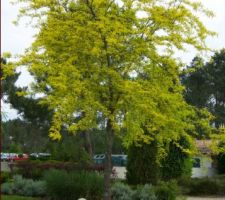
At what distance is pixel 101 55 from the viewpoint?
39.1ft

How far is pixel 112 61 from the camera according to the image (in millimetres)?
12328

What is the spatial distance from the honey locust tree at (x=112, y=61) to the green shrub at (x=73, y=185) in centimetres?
303

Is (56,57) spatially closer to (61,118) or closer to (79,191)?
(61,118)

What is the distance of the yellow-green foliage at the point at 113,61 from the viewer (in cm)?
1151

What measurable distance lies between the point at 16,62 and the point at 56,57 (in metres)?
0.96

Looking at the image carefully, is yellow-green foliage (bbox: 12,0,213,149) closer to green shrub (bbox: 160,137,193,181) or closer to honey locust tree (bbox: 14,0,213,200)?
→ honey locust tree (bbox: 14,0,213,200)

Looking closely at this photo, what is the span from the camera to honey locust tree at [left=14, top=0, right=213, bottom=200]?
11.5m

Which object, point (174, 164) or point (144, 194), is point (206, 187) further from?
point (144, 194)

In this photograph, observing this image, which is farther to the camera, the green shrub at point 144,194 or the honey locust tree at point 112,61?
the green shrub at point 144,194

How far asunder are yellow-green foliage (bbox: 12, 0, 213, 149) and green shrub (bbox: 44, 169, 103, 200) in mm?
3057

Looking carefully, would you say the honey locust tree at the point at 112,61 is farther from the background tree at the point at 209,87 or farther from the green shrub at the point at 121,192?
the background tree at the point at 209,87

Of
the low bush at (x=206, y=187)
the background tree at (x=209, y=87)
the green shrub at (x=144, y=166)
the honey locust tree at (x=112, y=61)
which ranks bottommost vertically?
the low bush at (x=206, y=187)

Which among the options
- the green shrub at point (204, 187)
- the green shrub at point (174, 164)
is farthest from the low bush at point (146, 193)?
the green shrub at point (174, 164)

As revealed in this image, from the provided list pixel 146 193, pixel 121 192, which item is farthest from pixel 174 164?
pixel 146 193
